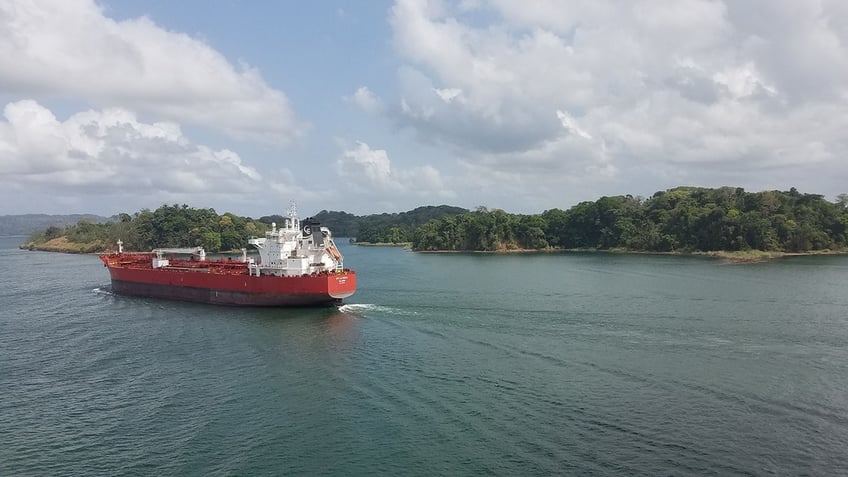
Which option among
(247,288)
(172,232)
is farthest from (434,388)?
(172,232)

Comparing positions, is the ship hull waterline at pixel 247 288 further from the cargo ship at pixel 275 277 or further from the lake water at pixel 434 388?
the lake water at pixel 434 388

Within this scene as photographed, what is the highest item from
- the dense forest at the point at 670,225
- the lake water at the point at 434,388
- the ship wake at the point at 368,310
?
the dense forest at the point at 670,225

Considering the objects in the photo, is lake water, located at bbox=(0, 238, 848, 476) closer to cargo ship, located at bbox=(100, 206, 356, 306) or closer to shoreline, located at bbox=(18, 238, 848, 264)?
cargo ship, located at bbox=(100, 206, 356, 306)

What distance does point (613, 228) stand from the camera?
116250 mm

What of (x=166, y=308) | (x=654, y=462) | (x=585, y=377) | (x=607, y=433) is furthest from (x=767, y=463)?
(x=166, y=308)

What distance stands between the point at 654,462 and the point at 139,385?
1990cm

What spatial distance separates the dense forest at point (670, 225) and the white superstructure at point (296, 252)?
72.3 meters

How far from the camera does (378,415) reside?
2022 cm

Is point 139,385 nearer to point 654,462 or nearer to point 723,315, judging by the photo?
point 654,462

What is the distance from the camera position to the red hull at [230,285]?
40.3 meters

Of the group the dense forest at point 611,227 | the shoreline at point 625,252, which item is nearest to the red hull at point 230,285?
the shoreline at point 625,252

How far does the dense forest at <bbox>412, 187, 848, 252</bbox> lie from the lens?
89.8 metres

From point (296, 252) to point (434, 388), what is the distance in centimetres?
2396

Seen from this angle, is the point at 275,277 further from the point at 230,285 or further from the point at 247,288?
the point at 230,285
